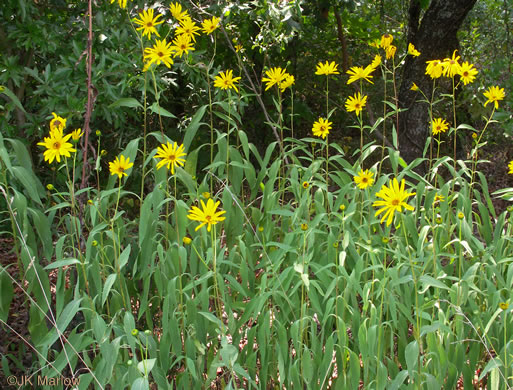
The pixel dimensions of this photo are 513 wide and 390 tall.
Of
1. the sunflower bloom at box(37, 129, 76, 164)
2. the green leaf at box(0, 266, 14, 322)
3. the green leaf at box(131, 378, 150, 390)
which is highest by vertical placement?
the sunflower bloom at box(37, 129, 76, 164)

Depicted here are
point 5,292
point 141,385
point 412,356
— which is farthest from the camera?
point 5,292

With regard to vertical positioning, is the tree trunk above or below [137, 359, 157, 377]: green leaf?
above

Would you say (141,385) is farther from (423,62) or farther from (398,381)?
(423,62)

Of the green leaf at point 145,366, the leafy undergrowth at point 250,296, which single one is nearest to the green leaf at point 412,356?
the leafy undergrowth at point 250,296

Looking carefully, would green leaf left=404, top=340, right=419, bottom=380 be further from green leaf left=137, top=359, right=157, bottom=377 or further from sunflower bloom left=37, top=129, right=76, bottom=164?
sunflower bloom left=37, top=129, right=76, bottom=164

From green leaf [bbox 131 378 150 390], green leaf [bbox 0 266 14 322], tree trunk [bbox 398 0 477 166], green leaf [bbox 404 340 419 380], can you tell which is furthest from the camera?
tree trunk [bbox 398 0 477 166]

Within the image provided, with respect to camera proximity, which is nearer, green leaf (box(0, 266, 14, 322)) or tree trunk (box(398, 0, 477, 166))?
green leaf (box(0, 266, 14, 322))

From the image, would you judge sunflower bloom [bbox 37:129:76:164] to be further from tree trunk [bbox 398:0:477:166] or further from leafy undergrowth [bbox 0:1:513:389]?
tree trunk [bbox 398:0:477:166]

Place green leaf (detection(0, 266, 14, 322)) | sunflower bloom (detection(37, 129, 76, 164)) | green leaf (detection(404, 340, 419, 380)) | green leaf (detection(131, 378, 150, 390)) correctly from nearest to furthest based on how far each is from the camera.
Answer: green leaf (detection(131, 378, 150, 390)), green leaf (detection(404, 340, 419, 380)), sunflower bloom (detection(37, 129, 76, 164)), green leaf (detection(0, 266, 14, 322))

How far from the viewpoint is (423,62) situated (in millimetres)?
4895

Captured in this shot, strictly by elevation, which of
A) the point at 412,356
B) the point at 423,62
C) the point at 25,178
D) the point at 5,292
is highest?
the point at 423,62

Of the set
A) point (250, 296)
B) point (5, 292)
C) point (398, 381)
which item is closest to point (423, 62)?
point (250, 296)

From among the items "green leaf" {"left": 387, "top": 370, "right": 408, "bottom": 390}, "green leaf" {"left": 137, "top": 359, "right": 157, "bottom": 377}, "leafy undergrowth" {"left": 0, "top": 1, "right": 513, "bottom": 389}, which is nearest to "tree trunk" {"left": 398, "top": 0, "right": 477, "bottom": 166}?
"leafy undergrowth" {"left": 0, "top": 1, "right": 513, "bottom": 389}

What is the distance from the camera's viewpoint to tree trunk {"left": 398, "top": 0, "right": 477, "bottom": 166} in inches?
187
